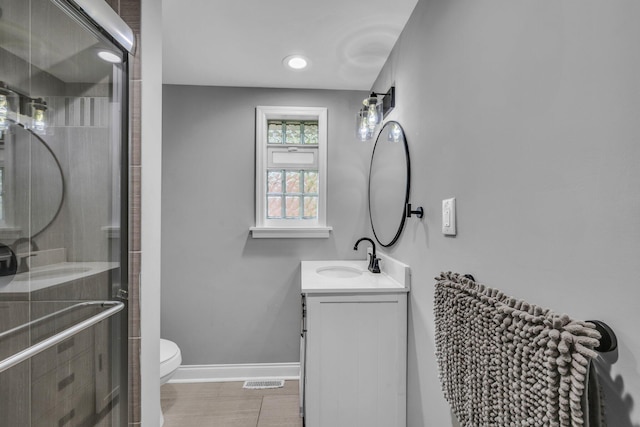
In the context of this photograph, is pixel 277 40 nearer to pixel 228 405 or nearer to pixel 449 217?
pixel 449 217

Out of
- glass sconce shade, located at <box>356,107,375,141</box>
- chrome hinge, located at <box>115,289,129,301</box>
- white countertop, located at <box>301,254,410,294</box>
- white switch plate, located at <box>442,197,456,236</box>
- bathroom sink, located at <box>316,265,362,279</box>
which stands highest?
glass sconce shade, located at <box>356,107,375,141</box>

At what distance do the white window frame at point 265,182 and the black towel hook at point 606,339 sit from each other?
1.90 meters

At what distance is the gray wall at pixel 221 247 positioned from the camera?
2.34m

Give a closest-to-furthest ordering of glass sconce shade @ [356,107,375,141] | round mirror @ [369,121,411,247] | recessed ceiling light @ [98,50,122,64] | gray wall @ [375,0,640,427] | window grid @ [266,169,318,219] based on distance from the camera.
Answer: gray wall @ [375,0,640,427], recessed ceiling light @ [98,50,122,64], round mirror @ [369,121,411,247], glass sconce shade @ [356,107,375,141], window grid @ [266,169,318,219]

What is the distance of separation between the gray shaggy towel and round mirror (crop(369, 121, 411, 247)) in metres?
0.72

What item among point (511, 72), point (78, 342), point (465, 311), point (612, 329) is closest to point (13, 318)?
point (78, 342)

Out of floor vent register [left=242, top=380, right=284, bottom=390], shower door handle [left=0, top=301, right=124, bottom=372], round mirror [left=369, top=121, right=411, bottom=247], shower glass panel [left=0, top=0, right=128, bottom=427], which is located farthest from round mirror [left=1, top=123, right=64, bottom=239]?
floor vent register [left=242, top=380, right=284, bottom=390]

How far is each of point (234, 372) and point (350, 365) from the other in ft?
4.11

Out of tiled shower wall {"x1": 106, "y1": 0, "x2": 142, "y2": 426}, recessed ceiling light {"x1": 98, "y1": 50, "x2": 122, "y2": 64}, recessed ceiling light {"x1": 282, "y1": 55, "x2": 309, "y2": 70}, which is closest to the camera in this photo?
recessed ceiling light {"x1": 98, "y1": 50, "x2": 122, "y2": 64}

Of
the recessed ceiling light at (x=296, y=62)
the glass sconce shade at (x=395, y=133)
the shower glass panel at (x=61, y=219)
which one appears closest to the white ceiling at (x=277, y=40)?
the recessed ceiling light at (x=296, y=62)

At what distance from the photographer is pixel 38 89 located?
809mm

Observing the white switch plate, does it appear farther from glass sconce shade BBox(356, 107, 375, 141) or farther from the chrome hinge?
the chrome hinge

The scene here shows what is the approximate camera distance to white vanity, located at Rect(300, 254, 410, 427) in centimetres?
151

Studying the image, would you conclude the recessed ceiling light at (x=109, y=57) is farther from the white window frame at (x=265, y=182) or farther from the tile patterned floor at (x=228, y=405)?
the tile patterned floor at (x=228, y=405)
